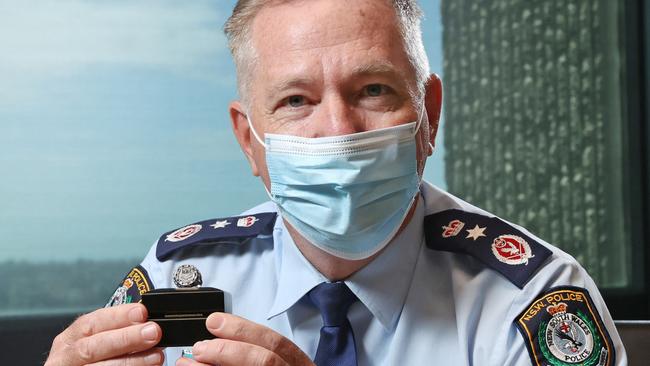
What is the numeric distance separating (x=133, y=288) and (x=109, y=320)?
40cm

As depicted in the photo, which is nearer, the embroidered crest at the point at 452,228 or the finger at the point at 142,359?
the finger at the point at 142,359

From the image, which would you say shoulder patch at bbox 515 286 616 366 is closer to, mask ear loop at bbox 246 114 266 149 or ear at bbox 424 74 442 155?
ear at bbox 424 74 442 155

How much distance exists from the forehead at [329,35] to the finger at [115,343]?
1.59ft

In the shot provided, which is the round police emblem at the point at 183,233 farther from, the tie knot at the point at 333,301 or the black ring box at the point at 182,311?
the black ring box at the point at 182,311

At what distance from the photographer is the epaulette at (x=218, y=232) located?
1.67m

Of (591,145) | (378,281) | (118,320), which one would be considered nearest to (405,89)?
(378,281)

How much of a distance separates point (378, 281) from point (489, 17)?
243 centimetres

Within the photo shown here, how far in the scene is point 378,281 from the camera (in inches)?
57.4

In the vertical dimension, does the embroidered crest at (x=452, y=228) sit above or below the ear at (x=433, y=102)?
below

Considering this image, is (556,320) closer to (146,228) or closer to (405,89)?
(405,89)

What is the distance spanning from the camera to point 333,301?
144 cm

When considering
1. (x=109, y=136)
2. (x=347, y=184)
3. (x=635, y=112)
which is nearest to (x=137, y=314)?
(x=347, y=184)

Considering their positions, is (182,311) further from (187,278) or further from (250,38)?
(250,38)

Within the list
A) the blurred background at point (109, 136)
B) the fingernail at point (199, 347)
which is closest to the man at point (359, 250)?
the fingernail at point (199, 347)
